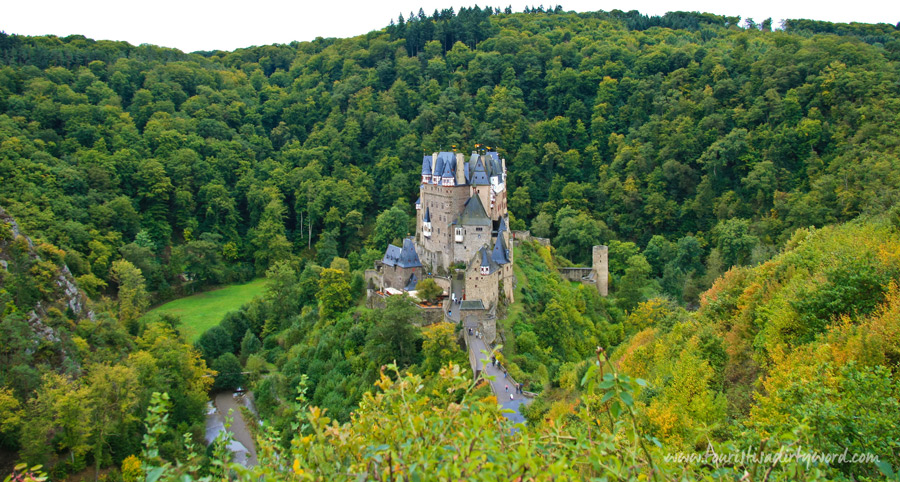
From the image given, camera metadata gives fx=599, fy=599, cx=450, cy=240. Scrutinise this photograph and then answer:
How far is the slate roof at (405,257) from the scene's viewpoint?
42938 millimetres

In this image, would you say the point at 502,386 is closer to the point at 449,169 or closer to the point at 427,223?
the point at 427,223

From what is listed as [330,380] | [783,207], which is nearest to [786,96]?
[783,207]

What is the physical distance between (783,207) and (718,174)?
10444mm

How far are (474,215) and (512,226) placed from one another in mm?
17724

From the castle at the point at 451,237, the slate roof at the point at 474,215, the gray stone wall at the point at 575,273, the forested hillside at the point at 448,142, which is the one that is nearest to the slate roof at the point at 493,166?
the castle at the point at 451,237

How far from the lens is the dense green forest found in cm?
1108

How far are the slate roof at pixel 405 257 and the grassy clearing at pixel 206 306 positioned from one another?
20.0 m

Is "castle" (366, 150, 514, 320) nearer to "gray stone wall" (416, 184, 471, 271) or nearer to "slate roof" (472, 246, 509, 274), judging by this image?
"gray stone wall" (416, 184, 471, 271)

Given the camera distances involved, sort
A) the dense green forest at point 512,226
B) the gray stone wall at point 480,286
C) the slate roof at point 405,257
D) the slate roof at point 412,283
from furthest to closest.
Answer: the slate roof at point 405,257, the slate roof at point 412,283, the gray stone wall at point 480,286, the dense green forest at point 512,226

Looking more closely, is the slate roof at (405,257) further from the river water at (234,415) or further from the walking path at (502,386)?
the river water at (234,415)

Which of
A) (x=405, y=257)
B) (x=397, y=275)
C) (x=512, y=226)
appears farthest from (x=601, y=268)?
(x=397, y=275)

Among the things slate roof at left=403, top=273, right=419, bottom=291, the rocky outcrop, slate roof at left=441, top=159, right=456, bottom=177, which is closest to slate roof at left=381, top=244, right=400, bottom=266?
slate roof at left=403, top=273, right=419, bottom=291

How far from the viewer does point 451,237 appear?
42531 millimetres

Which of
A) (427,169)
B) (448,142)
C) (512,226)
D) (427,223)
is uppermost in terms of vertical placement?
(427,169)
